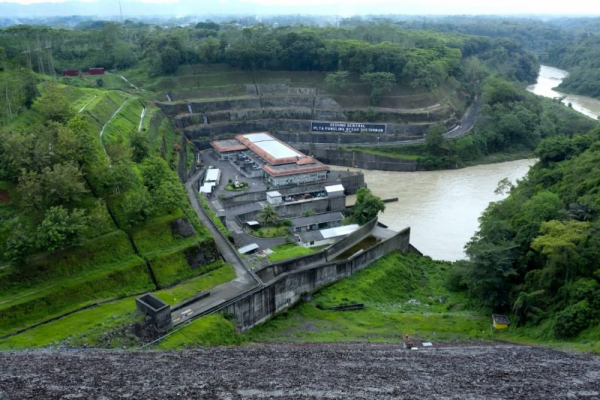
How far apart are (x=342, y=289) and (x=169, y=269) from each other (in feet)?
30.6

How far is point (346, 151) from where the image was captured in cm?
5359

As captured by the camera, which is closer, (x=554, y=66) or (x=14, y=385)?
(x=14, y=385)

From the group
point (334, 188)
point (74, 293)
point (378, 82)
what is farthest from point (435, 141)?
point (74, 293)

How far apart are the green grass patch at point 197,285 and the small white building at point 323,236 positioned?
7.78m

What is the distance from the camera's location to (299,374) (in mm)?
15289

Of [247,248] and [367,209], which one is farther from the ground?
[367,209]

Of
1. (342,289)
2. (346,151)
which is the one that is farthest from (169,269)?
(346,151)

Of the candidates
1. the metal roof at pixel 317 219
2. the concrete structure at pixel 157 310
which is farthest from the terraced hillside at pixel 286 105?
the concrete structure at pixel 157 310

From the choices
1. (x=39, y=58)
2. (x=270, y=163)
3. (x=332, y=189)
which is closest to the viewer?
(x=332, y=189)

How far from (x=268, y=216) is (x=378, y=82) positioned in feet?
109

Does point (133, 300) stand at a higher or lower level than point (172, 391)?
lower

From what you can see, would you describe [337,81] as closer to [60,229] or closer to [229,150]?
[229,150]

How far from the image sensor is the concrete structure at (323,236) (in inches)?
1233

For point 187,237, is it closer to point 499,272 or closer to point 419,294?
point 419,294
